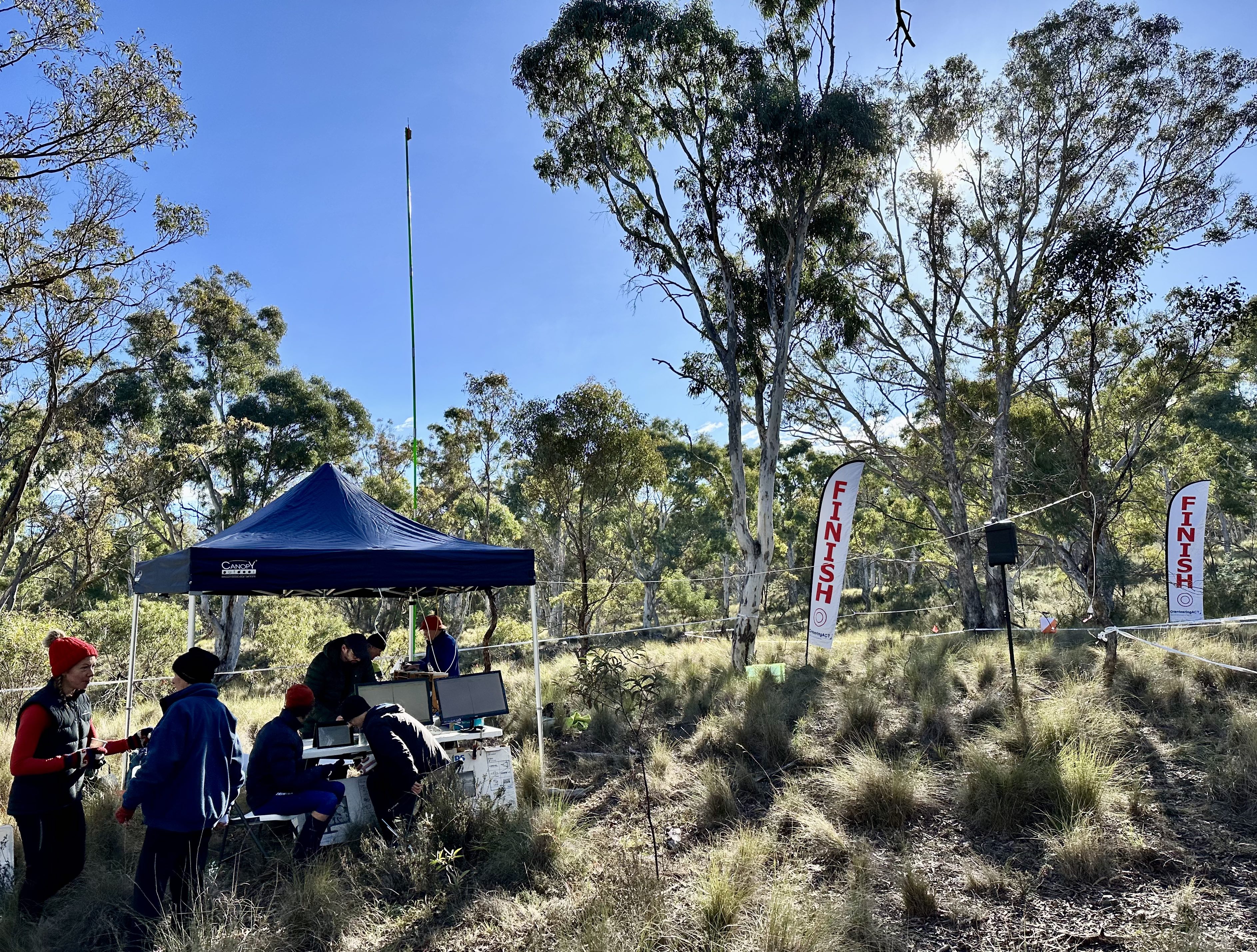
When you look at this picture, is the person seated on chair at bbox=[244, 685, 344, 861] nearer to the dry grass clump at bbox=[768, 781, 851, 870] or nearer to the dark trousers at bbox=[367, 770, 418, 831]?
the dark trousers at bbox=[367, 770, 418, 831]

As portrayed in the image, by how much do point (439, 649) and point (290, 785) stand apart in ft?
9.82

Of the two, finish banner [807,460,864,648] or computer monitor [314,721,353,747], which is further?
finish banner [807,460,864,648]

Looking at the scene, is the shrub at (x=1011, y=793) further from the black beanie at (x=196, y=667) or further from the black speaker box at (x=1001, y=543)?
the black beanie at (x=196, y=667)

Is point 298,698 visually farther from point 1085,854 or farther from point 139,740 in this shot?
point 1085,854

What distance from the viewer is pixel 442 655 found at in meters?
8.02

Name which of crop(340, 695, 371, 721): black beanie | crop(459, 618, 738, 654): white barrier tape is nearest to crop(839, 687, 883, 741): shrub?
crop(459, 618, 738, 654): white barrier tape

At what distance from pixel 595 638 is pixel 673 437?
10.8 meters

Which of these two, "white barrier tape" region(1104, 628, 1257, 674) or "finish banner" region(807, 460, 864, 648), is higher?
"finish banner" region(807, 460, 864, 648)

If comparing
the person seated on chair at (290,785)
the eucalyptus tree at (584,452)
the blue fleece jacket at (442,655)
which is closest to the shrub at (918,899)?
the person seated on chair at (290,785)

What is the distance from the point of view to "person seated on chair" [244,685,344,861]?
4988 millimetres

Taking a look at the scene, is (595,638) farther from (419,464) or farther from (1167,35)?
(1167,35)

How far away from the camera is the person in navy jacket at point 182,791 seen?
3812 mm

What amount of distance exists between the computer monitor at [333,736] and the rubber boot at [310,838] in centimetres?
78

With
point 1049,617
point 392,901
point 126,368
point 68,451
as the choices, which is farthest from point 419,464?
point 392,901
